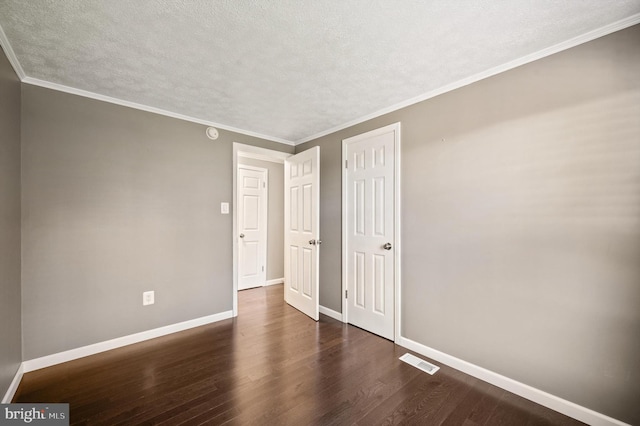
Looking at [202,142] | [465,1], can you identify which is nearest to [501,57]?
[465,1]

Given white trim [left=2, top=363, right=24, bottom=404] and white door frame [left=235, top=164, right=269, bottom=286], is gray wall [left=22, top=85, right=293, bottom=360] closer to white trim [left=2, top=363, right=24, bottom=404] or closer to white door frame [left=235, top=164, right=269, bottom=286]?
white trim [left=2, top=363, right=24, bottom=404]

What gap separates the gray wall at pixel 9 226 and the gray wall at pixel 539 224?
301 centimetres

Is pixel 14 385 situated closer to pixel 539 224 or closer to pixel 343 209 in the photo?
pixel 343 209

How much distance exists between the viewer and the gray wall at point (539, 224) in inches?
58.1

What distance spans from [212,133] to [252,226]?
1.95m

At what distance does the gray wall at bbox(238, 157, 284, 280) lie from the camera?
4777 mm

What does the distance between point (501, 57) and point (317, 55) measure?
51.3 inches

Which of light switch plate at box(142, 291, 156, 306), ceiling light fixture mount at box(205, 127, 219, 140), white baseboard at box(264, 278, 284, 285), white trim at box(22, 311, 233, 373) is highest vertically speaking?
ceiling light fixture mount at box(205, 127, 219, 140)

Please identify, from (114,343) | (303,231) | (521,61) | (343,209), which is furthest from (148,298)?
(521,61)

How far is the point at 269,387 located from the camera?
73.5 inches

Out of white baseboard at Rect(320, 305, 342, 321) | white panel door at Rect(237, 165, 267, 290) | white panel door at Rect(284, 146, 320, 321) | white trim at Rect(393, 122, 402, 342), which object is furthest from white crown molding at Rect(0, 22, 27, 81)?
white baseboard at Rect(320, 305, 342, 321)

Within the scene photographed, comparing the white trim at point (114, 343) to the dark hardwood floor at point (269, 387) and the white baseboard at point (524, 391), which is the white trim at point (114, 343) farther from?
the white baseboard at point (524, 391)

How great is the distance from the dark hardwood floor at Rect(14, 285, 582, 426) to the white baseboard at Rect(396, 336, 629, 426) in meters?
0.05

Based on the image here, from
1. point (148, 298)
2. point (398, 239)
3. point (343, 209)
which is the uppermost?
point (343, 209)
